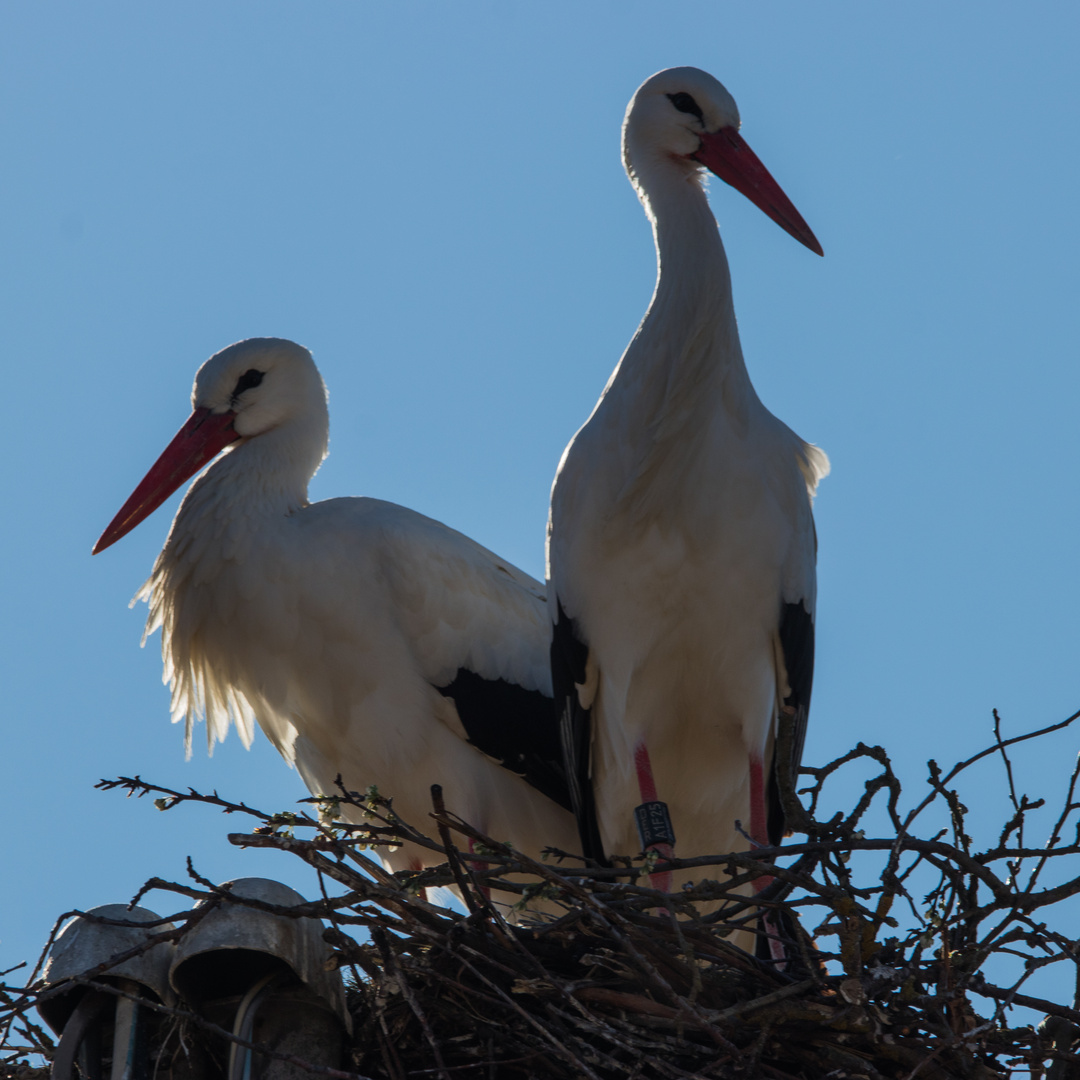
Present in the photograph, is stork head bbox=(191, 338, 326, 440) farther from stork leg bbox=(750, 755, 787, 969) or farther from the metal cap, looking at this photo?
the metal cap

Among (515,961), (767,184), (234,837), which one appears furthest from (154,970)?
(767,184)

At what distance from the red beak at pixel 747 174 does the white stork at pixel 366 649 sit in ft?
4.18

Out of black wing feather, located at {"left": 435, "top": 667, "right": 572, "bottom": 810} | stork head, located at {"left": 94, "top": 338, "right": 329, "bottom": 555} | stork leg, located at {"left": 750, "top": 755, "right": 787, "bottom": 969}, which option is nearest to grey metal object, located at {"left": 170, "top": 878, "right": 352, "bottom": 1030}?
stork leg, located at {"left": 750, "top": 755, "right": 787, "bottom": 969}

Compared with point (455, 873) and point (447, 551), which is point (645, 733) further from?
point (455, 873)

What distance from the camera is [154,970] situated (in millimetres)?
3238

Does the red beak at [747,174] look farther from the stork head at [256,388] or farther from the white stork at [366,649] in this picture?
the stork head at [256,388]

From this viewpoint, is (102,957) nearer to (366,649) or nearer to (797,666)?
(366,649)

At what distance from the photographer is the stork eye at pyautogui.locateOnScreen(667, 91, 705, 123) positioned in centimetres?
446

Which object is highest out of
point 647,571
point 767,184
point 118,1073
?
point 767,184

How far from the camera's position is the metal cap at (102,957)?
10.2 feet

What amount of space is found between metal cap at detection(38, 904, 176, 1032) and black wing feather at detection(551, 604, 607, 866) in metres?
1.20

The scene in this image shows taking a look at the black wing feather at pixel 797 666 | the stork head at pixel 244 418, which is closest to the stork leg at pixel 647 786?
the black wing feather at pixel 797 666

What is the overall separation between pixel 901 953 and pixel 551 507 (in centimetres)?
151

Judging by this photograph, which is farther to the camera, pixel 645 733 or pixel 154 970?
pixel 645 733
